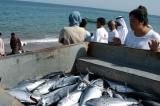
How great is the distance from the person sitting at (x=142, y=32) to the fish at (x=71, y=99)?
145cm

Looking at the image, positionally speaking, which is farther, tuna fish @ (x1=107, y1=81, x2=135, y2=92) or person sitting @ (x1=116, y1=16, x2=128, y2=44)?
person sitting @ (x1=116, y1=16, x2=128, y2=44)

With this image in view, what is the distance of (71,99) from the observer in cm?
479

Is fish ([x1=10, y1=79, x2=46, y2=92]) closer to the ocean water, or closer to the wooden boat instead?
the wooden boat

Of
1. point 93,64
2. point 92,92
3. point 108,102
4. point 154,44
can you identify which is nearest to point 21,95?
point 92,92

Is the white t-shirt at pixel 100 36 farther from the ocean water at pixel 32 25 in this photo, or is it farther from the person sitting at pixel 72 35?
the ocean water at pixel 32 25

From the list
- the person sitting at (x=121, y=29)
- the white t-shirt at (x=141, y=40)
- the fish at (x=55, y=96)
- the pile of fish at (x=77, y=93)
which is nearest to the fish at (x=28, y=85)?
the pile of fish at (x=77, y=93)

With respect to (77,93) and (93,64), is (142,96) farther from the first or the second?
(93,64)

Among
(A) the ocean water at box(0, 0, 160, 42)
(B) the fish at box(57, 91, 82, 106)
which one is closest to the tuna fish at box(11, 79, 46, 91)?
(B) the fish at box(57, 91, 82, 106)

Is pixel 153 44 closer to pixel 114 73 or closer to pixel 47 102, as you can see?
pixel 114 73

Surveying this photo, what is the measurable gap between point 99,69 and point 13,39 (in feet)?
40.7

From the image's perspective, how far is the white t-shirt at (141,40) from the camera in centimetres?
569

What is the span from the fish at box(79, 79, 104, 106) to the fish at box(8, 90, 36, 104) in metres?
0.68

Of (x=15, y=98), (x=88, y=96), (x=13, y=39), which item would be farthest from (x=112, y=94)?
(x=13, y=39)

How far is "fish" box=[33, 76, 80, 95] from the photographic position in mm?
5289
